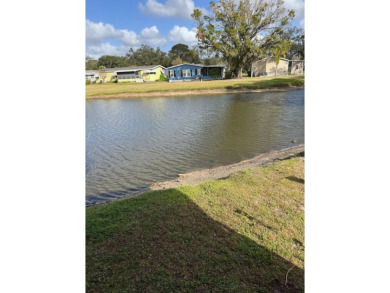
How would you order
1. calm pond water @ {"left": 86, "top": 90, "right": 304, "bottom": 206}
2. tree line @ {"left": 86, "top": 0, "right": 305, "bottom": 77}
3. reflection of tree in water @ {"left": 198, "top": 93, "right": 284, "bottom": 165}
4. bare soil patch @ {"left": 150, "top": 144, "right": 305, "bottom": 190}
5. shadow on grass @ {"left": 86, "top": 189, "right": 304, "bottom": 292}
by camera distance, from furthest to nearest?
tree line @ {"left": 86, "top": 0, "right": 305, "bottom": 77} → reflection of tree in water @ {"left": 198, "top": 93, "right": 284, "bottom": 165} → calm pond water @ {"left": 86, "top": 90, "right": 304, "bottom": 206} → bare soil patch @ {"left": 150, "top": 144, "right": 305, "bottom": 190} → shadow on grass @ {"left": 86, "top": 189, "right": 304, "bottom": 292}

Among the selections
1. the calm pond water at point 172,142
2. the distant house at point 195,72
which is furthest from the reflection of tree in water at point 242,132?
the distant house at point 195,72

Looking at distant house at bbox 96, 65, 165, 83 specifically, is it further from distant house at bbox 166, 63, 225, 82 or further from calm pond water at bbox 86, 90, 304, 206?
calm pond water at bbox 86, 90, 304, 206

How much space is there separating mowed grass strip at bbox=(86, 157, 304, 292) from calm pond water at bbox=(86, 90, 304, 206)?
2.45 metres

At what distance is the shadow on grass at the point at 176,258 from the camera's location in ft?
8.18

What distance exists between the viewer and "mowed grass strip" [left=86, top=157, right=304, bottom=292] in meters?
2.54

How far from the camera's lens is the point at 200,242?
3.18 m

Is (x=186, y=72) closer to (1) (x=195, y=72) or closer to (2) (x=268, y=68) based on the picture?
(1) (x=195, y=72)

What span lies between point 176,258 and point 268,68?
39800mm

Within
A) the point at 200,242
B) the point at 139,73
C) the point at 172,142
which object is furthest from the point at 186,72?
the point at 200,242

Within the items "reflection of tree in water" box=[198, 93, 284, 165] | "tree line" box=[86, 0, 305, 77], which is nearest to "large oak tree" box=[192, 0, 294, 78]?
"tree line" box=[86, 0, 305, 77]
